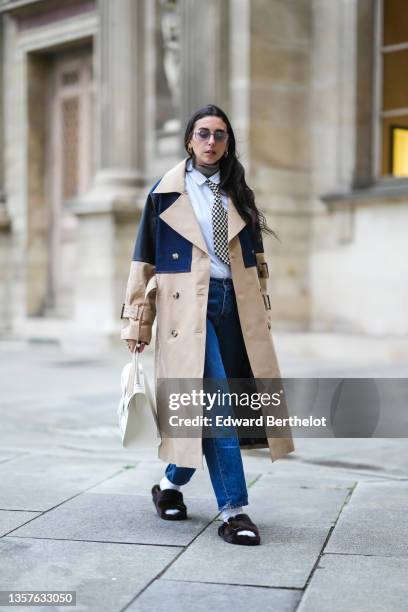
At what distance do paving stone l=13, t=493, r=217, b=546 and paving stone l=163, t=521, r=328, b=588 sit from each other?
0.45ft

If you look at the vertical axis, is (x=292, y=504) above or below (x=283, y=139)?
below

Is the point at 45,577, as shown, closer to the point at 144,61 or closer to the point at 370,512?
the point at 370,512

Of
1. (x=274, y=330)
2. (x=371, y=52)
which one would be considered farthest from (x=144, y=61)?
(x=274, y=330)

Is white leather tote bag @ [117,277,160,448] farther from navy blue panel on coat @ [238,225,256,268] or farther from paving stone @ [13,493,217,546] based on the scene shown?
navy blue panel on coat @ [238,225,256,268]

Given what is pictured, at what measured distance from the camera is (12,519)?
429cm

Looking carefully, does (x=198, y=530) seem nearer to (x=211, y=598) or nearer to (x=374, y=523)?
(x=374, y=523)

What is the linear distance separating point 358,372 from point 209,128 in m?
5.40

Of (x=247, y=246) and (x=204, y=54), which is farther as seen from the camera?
(x=204, y=54)

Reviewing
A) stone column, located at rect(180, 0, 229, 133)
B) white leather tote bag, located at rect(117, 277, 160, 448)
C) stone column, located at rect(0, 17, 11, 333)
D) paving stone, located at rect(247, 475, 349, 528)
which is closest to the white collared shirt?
white leather tote bag, located at rect(117, 277, 160, 448)

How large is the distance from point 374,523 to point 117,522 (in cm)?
110

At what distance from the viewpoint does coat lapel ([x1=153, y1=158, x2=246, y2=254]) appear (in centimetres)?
414

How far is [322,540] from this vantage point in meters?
3.98

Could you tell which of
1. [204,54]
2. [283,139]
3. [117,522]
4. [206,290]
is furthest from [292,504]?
[204,54]

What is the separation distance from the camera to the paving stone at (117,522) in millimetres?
4023
